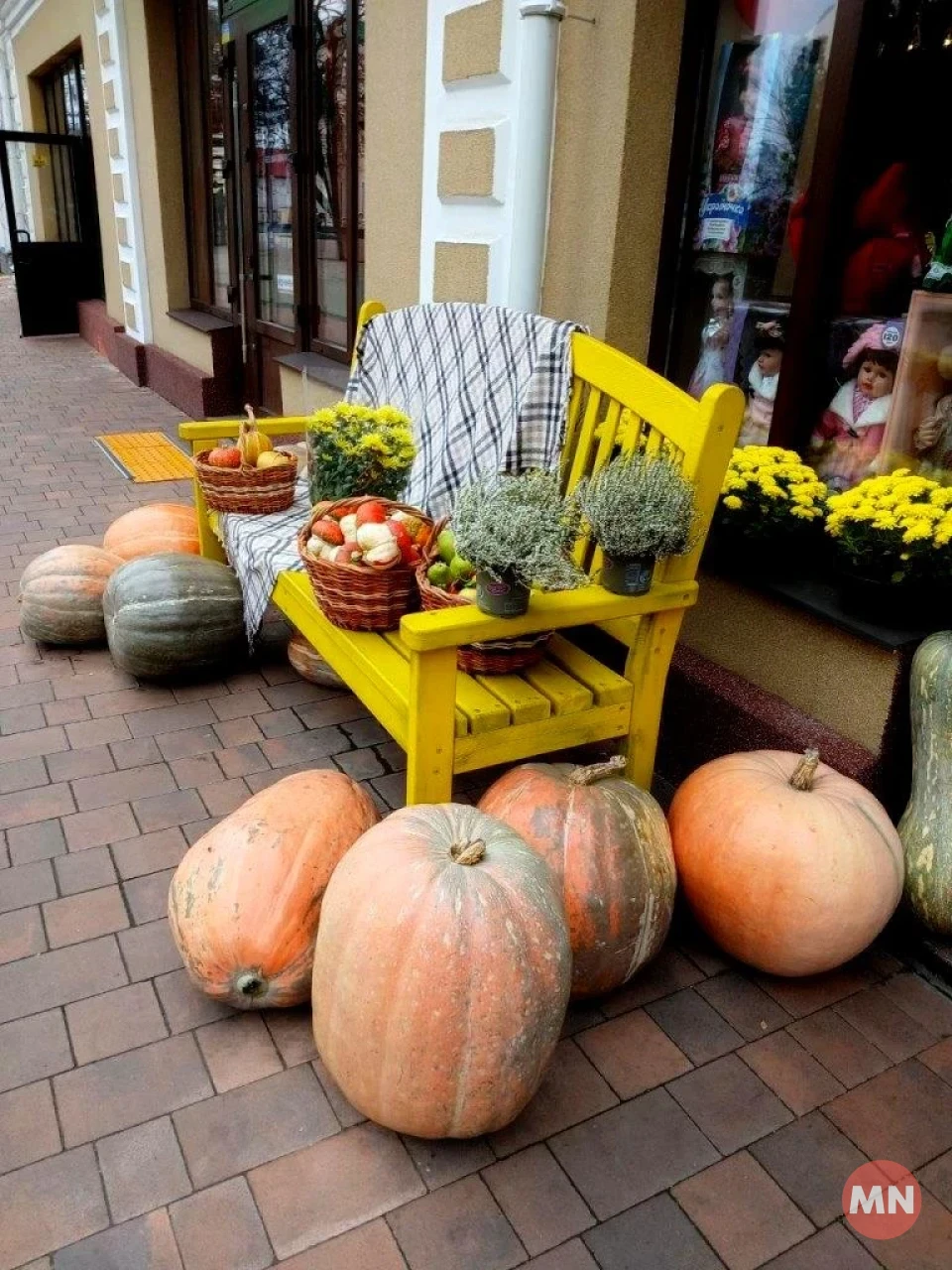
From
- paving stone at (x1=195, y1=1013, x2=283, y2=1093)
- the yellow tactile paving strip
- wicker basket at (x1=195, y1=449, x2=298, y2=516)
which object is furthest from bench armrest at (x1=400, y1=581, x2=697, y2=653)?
the yellow tactile paving strip

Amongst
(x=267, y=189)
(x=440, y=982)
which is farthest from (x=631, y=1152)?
(x=267, y=189)

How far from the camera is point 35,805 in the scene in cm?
300

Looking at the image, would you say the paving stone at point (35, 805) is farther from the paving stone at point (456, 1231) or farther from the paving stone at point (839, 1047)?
the paving stone at point (839, 1047)

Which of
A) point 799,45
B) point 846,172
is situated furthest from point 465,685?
point 799,45

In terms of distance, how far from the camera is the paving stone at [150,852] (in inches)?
108

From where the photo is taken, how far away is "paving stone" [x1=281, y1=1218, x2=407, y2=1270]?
5.71 ft

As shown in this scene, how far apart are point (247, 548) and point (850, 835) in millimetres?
2300

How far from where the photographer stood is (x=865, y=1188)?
6.35ft

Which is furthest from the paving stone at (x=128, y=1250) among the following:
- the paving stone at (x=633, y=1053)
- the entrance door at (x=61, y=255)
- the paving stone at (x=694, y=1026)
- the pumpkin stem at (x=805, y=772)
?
the entrance door at (x=61, y=255)

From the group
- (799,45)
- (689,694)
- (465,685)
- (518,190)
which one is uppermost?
(799,45)

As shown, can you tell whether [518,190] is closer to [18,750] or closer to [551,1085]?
[18,750]

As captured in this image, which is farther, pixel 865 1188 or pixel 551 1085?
pixel 551 1085

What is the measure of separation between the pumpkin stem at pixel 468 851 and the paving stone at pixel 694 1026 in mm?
771

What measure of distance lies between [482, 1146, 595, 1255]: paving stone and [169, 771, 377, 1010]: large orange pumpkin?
24.1 inches
